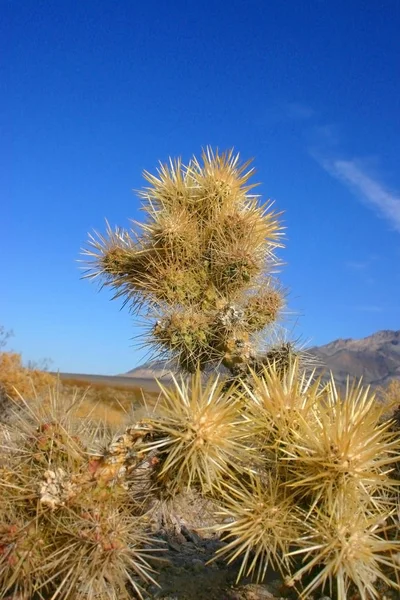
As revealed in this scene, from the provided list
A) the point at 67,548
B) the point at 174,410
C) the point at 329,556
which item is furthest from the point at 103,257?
the point at 329,556

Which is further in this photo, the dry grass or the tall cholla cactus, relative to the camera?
the dry grass

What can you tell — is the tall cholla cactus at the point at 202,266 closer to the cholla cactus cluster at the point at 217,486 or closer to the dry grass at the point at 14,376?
the cholla cactus cluster at the point at 217,486

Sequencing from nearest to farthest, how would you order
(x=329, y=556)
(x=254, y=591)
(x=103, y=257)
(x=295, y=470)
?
(x=329, y=556) < (x=295, y=470) < (x=254, y=591) < (x=103, y=257)

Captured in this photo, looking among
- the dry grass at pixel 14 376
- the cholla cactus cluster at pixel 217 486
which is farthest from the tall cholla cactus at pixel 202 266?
the dry grass at pixel 14 376

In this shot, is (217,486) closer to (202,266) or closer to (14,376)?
(202,266)

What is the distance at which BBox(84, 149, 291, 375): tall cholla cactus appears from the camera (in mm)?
5035

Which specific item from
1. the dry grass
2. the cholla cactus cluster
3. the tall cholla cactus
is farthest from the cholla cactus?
the dry grass

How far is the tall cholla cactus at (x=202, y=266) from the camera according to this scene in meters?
5.04

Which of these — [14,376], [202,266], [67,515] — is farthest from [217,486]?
[14,376]

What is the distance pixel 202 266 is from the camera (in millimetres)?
5312

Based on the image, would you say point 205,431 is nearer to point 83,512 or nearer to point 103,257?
point 83,512

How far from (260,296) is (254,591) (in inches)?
94.5

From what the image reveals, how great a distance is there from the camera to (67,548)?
332 centimetres

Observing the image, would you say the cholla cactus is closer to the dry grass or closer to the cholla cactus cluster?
the cholla cactus cluster
